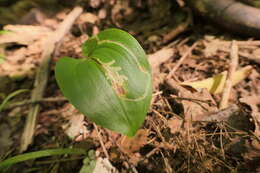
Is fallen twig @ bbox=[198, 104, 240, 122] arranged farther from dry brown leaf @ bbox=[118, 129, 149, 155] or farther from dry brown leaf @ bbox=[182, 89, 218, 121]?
dry brown leaf @ bbox=[118, 129, 149, 155]

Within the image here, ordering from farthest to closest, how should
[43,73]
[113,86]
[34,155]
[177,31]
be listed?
[177,31] < [43,73] < [34,155] < [113,86]

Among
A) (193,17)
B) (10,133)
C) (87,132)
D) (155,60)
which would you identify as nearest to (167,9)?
(193,17)

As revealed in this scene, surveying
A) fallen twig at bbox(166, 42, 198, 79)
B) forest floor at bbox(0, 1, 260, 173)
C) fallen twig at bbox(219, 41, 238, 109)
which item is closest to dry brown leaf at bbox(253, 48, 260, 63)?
forest floor at bbox(0, 1, 260, 173)

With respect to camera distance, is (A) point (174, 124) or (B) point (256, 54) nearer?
(A) point (174, 124)

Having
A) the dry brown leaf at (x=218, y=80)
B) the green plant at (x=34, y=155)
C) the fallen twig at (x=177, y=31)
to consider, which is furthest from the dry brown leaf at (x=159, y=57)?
the green plant at (x=34, y=155)

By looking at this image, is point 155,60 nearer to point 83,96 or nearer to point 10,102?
point 83,96

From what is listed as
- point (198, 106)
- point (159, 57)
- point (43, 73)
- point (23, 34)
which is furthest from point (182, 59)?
point (23, 34)

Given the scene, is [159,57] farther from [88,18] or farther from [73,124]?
[88,18]
